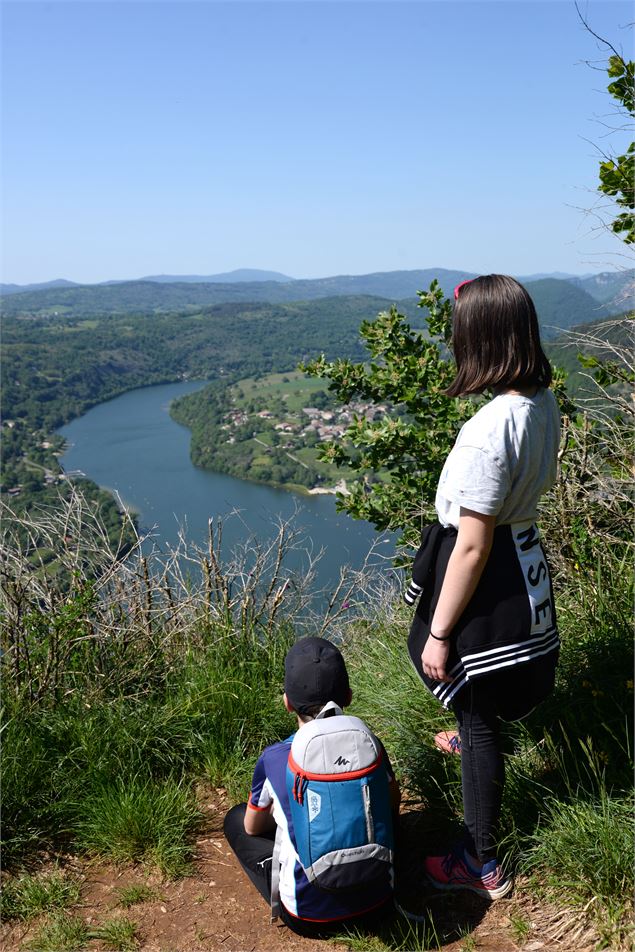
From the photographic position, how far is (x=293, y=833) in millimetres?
1699

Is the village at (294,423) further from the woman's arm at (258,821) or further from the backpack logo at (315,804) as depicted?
the backpack logo at (315,804)

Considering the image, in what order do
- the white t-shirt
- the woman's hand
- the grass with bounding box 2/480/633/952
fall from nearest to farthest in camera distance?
the white t-shirt < the woman's hand < the grass with bounding box 2/480/633/952

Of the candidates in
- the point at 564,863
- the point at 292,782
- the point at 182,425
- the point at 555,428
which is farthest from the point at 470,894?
the point at 182,425

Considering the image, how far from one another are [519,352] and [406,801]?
59.0 inches

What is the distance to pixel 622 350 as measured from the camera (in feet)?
9.53

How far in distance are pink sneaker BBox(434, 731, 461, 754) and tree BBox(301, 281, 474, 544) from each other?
64.1 inches

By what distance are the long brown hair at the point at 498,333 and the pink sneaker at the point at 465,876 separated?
1.20m

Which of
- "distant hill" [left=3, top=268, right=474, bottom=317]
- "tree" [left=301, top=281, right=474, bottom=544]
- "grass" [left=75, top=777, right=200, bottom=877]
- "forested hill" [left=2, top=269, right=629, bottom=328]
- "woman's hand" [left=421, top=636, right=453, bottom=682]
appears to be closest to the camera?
"woman's hand" [left=421, top=636, right=453, bottom=682]

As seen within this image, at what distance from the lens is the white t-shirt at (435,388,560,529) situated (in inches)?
58.2

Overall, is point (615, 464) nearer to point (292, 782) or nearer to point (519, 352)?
point (519, 352)

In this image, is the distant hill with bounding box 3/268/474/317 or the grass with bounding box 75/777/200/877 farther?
the distant hill with bounding box 3/268/474/317

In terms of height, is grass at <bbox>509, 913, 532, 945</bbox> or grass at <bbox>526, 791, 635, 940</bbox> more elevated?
grass at <bbox>526, 791, 635, 940</bbox>

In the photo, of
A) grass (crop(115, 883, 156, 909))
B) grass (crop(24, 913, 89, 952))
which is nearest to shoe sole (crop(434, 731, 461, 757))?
grass (crop(115, 883, 156, 909))

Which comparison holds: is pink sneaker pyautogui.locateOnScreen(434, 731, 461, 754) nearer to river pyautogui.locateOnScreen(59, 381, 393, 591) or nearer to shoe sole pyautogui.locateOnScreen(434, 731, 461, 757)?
shoe sole pyautogui.locateOnScreen(434, 731, 461, 757)
